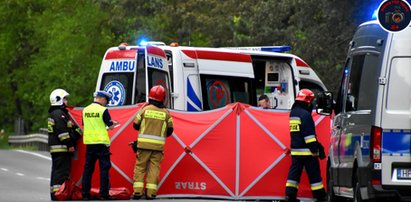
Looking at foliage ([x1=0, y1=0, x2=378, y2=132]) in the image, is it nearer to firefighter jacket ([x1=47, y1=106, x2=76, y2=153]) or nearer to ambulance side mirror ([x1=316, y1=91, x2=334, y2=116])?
firefighter jacket ([x1=47, y1=106, x2=76, y2=153])

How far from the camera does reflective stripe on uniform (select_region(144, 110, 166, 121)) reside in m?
19.5

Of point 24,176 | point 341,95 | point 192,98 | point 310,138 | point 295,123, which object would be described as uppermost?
point 341,95

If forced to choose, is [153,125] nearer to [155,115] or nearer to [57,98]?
[155,115]

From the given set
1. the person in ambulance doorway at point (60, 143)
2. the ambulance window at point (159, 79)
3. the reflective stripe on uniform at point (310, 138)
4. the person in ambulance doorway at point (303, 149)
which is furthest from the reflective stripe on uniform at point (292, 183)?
the ambulance window at point (159, 79)

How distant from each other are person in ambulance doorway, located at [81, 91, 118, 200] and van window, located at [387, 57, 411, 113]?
19.9 feet

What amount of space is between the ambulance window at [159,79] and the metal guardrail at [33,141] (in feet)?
82.3

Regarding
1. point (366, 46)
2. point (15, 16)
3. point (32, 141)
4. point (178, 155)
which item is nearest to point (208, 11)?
point (32, 141)

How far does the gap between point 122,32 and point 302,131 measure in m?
46.1

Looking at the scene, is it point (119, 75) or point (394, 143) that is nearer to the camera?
point (394, 143)

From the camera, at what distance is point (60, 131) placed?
797 inches

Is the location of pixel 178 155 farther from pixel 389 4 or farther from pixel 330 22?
pixel 330 22

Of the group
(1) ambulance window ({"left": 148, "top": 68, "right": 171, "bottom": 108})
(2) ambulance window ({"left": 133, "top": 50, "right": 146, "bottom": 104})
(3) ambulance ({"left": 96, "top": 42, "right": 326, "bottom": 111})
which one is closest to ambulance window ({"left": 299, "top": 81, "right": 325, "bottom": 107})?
(3) ambulance ({"left": 96, "top": 42, "right": 326, "bottom": 111})

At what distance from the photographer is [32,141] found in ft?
168

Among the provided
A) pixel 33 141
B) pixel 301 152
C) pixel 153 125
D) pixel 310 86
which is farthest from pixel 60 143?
pixel 33 141
